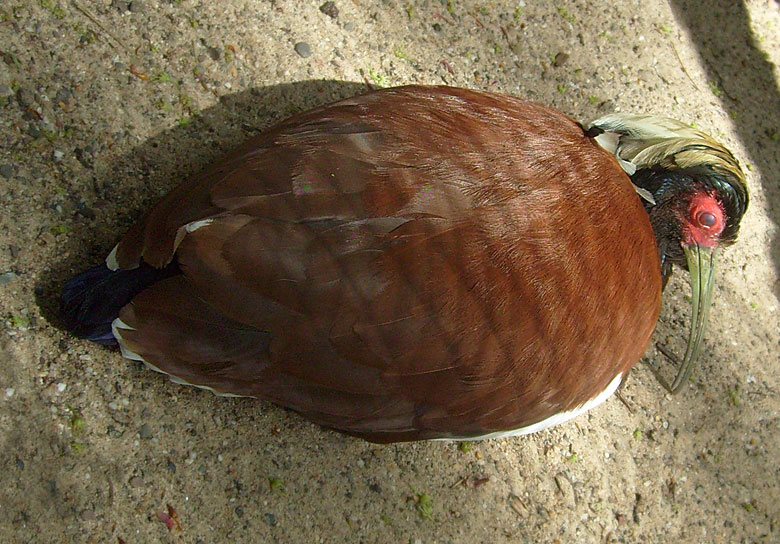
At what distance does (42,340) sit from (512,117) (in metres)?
1.47

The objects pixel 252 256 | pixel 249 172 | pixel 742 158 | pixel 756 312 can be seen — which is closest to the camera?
pixel 252 256

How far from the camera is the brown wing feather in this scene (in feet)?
5.66

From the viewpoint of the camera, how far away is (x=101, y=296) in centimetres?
190


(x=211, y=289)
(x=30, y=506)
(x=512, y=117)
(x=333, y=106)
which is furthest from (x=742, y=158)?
(x=30, y=506)

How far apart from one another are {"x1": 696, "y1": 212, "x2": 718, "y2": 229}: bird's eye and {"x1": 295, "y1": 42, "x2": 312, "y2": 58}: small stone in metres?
1.48

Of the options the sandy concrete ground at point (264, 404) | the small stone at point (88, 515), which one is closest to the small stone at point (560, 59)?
the sandy concrete ground at point (264, 404)

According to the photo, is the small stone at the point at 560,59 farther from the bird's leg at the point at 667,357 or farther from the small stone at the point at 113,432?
the small stone at the point at 113,432

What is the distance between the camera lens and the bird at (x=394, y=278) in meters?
1.73

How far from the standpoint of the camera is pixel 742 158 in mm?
3217

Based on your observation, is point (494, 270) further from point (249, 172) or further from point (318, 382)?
point (249, 172)

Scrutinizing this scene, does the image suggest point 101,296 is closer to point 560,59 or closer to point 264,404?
point 264,404

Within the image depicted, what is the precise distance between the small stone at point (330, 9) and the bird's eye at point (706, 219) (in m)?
1.51

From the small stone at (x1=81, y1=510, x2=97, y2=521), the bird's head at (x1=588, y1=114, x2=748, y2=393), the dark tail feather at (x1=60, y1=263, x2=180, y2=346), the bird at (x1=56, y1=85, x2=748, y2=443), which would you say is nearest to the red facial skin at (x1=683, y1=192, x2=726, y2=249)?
the bird's head at (x1=588, y1=114, x2=748, y2=393)

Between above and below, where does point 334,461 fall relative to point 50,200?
below
